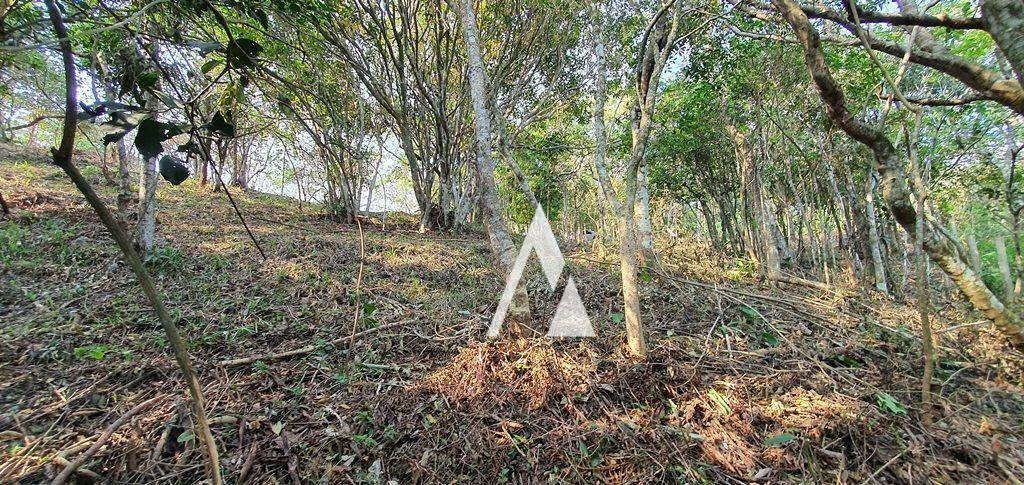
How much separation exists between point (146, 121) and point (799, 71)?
971 centimetres

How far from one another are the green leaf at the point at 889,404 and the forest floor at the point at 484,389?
2cm

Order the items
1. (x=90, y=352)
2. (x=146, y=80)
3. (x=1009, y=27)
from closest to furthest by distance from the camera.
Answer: (x=146, y=80) → (x=1009, y=27) → (x=90, y=352)

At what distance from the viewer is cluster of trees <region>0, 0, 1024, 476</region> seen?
7.04 ft

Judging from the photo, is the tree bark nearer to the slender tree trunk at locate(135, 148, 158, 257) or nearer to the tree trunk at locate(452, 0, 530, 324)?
the tree trunk at locate(452, 0, 530, 324)

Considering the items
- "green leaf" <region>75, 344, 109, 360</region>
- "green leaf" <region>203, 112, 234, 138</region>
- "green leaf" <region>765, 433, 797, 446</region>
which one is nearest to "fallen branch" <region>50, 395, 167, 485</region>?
"green leaf" <region>75, 344, 109, 360</region>

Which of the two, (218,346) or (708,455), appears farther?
(218,346)

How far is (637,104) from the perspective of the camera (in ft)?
11.6

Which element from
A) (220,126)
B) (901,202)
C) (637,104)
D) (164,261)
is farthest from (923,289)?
(164,261)

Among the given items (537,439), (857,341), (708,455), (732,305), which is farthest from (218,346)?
(857,341)

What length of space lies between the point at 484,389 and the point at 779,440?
196 cm

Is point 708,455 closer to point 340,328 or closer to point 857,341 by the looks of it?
point 857,341

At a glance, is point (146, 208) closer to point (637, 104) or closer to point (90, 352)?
point (90, 352)

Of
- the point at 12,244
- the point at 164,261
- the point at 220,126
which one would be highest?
the point at 220,126

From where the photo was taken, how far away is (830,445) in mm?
2396
